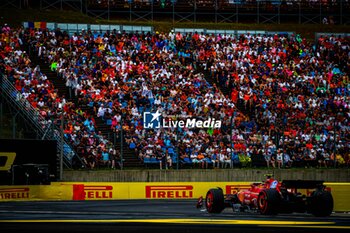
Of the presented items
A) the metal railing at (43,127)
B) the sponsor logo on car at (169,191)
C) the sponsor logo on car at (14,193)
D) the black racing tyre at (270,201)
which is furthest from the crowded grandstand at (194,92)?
the black racing tyre at (270,201)

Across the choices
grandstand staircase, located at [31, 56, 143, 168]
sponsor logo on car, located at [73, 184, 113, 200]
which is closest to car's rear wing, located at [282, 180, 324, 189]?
sponsor logo on car, located at [73, 184, 113, 200]

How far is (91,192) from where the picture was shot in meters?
33.1

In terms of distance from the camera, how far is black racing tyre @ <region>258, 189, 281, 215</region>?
20.6 m

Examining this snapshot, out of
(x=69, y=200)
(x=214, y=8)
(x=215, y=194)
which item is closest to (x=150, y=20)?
(x=214, y=8)

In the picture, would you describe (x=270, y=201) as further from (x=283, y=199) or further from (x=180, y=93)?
(x=180, y=93)

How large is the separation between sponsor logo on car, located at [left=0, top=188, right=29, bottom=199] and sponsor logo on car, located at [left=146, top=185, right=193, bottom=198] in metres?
5.46

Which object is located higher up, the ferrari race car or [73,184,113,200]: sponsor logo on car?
the ferrari race car

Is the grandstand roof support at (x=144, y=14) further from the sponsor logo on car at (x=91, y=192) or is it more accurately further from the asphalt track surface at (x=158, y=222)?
the asphalt track surface at (x=158, y=222)

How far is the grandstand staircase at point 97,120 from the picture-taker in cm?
3456

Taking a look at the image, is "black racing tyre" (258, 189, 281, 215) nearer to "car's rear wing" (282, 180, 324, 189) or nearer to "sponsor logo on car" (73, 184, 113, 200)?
"car's rear wing" (282, 180, 324, 189)

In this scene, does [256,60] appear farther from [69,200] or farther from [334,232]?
[334,232]

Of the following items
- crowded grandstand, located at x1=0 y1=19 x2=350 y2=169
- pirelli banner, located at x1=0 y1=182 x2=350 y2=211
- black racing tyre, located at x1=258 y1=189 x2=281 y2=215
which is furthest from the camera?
crowded grandstand, located at x1=0 y1=19 x2=350 y2=169

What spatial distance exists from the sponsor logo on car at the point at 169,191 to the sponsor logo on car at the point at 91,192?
68.4 inches

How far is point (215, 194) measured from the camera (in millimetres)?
22438
